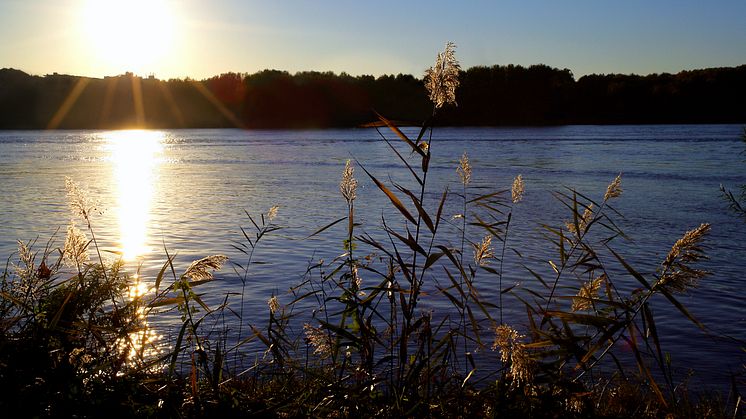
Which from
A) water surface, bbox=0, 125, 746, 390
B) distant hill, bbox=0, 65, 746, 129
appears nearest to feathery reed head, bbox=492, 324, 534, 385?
water surface, bbox=0, 125, 746, 390

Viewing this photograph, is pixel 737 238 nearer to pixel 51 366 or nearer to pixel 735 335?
pixel 735 335

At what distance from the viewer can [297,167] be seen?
120ft

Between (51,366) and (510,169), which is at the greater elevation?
(51,366)

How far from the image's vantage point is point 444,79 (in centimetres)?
369

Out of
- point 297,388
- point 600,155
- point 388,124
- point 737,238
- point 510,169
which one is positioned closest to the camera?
point 388,124

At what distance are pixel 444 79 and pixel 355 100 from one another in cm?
13350

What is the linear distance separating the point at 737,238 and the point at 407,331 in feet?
44.8

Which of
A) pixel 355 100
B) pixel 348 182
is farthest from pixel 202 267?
pixel 355 100

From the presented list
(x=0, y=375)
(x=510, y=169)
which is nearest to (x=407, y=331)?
(x=0, y=375)

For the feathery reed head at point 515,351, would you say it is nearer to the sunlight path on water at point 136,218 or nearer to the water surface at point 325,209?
the water surface at point 325,209

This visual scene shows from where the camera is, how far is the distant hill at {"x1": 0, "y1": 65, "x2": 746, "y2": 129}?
11112 cm

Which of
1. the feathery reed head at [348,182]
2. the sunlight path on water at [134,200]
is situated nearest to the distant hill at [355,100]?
the sunlight path on water at [134,200]

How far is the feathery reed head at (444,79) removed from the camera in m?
3.65

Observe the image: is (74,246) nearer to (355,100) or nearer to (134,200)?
(134,200)
